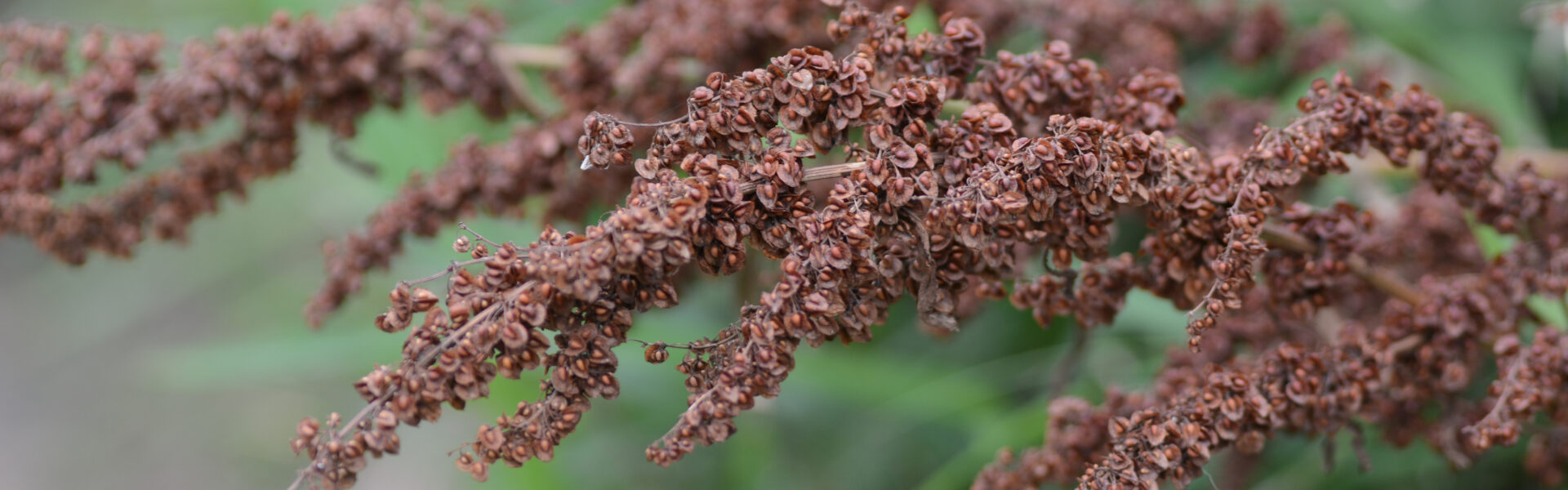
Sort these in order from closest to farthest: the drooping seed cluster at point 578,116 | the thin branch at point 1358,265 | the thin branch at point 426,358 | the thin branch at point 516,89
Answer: the thin branch at point 426,358 < the thin branch at point 1358,265 < the drooping seed cluster at point 578,116 < the thin branch at point 516,89

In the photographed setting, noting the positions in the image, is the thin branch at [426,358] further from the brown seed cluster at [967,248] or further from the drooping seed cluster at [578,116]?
the drooping seed cluster at [578,116]

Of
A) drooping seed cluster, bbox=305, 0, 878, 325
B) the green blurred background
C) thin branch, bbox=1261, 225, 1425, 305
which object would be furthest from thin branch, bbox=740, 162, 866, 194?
the green blurred background

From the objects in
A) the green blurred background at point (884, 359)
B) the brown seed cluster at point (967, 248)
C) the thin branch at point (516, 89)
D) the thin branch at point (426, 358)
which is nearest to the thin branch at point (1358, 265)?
the brown seed cluster at point (967, 248)

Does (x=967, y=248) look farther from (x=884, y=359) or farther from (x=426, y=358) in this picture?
(x=884, y=359)

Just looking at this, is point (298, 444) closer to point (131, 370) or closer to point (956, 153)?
point (956, 153)

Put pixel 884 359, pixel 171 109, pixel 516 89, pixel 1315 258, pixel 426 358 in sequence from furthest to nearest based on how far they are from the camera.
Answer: pixel 884 359, pixel 516 89, pixel 171 109, pixel 1315 258, pixel 426 358

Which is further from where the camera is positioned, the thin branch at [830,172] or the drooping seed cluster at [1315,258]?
the drooping seed cluster at [1315,258]

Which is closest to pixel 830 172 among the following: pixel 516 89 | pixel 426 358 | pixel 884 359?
pixel 426 358

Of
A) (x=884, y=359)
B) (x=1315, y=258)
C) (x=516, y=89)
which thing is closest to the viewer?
(x=1315, y=258)

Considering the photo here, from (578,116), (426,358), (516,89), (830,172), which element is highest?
(516,89)

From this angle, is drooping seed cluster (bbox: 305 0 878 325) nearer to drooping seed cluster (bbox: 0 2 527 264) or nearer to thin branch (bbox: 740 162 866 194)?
drooping seed cluster (bbox: 0 2 527 264)

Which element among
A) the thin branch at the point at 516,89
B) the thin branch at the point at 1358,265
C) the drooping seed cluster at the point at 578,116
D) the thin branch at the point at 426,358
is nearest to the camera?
the thin branch at the point at 426,358
